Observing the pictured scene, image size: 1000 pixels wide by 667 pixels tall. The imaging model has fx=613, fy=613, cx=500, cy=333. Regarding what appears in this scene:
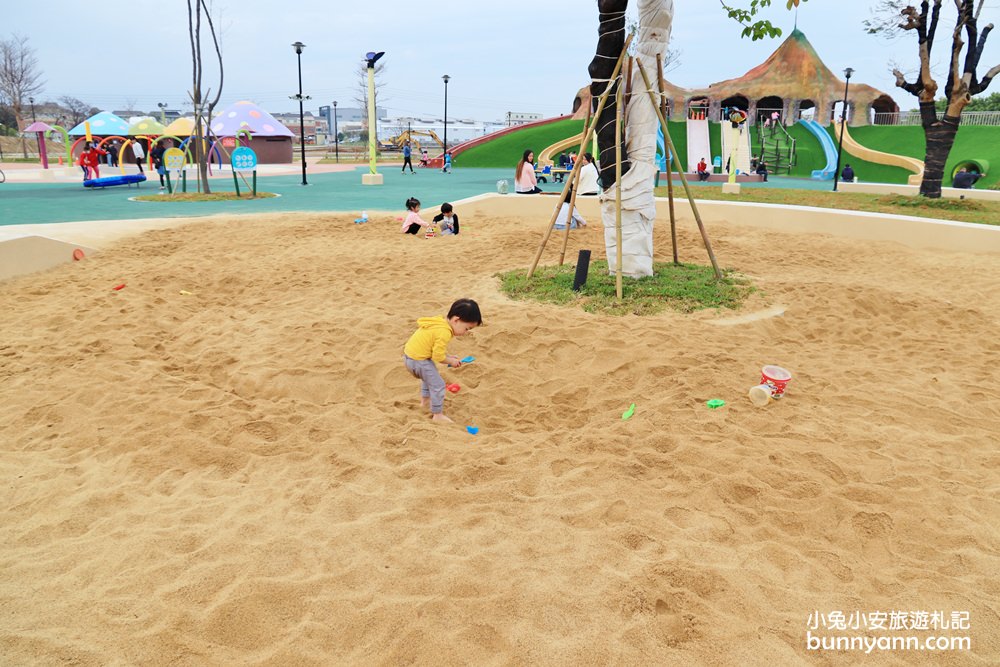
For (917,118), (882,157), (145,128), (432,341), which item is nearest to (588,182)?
(432,341)

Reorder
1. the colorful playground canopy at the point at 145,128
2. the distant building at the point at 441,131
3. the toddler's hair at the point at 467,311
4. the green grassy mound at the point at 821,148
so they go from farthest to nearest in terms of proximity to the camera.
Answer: the distant building at the point at 441,131 < the colorful playground canopy at the point at 145,128 < the green grassy mound at the point at 821,148 < the toddler's hair at the point at 467,311

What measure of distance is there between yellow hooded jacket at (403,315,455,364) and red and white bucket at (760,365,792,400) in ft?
8.13

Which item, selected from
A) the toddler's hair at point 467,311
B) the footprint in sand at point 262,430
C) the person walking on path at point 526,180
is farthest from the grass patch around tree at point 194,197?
the toddler's hair at point 467,311

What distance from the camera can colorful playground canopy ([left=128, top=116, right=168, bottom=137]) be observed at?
120ft

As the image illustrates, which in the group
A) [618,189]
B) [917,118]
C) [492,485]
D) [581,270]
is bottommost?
[492,485]

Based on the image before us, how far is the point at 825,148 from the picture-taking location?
33062mm

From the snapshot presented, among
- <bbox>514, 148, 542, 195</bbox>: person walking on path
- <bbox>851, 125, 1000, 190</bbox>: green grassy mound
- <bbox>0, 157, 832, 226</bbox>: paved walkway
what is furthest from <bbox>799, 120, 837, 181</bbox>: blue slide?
<bbox>514, 148, 542, 195</bbox>: person walking on path

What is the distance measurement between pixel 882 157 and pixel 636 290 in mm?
29753

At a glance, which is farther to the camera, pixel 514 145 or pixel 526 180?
pixel 514 145

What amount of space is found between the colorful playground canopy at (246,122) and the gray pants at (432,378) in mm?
37766

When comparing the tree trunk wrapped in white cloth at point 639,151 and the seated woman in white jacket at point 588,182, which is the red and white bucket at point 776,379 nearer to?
the tree trunk wrapped in white cloth at point 639,151

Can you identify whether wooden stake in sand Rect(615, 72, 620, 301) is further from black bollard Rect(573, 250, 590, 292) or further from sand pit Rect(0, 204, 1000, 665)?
sand pit Rect(0, 204, 1000, 665)

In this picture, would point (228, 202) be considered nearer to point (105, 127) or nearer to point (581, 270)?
point (581, 270)

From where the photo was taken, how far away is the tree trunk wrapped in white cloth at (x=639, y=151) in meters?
7.32
